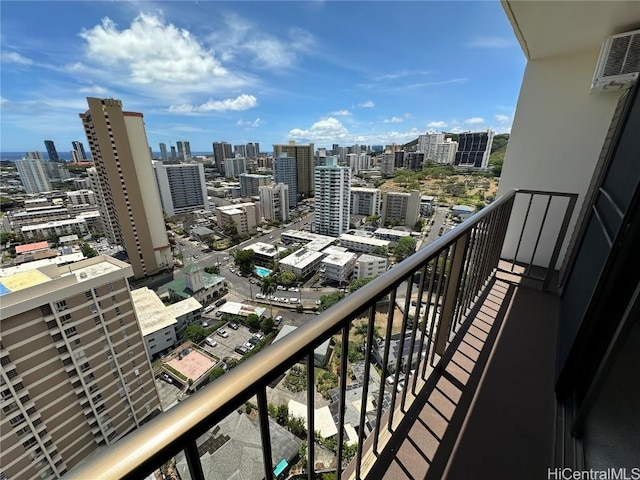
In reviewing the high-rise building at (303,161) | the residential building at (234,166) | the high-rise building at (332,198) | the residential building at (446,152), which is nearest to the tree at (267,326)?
the high-rise building at (332,198)

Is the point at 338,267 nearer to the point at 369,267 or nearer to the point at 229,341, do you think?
the point at 369,267

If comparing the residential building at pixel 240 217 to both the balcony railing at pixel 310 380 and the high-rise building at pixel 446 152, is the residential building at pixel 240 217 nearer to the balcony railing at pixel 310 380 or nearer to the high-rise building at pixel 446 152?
the balcony railing at pixel 310 380

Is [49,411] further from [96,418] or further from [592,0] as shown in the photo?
[592,0]

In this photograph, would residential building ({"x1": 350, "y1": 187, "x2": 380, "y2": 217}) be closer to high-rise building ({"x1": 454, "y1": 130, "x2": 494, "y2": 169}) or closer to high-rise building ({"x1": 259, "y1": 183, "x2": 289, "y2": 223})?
high-rise building ({"x1": 259, "y1": 183, "x2": 289, "y2": 223})

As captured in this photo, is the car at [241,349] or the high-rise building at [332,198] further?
the high-rise building at [332,198]

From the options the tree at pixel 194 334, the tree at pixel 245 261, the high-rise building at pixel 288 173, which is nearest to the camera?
the tree at pixel 194 334

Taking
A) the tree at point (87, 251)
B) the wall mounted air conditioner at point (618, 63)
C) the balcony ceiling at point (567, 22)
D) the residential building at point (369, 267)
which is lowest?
the tree at point (87, 251)

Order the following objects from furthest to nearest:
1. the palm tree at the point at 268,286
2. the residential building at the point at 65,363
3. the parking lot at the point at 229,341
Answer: the palm tree at the point at 268,286 → the parking lot at the point at 229,341 → the residential building at the point at 65,363
